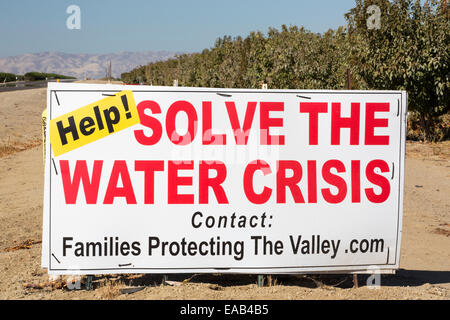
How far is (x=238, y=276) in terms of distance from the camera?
542cm

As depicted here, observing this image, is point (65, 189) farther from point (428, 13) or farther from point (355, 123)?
point (428, 13)

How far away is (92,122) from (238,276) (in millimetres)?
2388

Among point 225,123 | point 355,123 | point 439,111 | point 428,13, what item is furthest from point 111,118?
point 439,111

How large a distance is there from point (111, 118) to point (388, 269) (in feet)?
9.93

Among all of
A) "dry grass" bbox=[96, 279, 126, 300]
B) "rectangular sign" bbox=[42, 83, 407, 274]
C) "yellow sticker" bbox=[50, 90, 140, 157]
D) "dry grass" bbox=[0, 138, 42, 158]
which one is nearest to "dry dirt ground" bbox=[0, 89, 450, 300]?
"dry grass" bbox=[96, 279, 126, 300]

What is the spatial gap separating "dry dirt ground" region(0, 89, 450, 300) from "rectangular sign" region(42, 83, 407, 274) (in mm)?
289

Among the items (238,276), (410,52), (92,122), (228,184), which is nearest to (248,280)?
(238,276)

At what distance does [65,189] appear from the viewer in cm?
439

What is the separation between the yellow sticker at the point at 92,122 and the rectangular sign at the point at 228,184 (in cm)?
3

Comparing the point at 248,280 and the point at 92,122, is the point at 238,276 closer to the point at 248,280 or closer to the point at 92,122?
the point at 248,280

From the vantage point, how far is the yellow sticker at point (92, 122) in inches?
172

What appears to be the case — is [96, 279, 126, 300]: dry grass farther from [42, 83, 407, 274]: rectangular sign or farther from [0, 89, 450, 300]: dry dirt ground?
[42, 83, 407, 274]: rectangular sign

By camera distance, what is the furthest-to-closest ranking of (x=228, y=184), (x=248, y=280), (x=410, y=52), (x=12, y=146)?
(x=12, y=146)
(x=410, y=52)
(x=248, y=280)
(x=228, y=184)

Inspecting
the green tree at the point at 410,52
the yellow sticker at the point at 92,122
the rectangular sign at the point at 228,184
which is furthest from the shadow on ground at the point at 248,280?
the green tree at the point at 410,52
